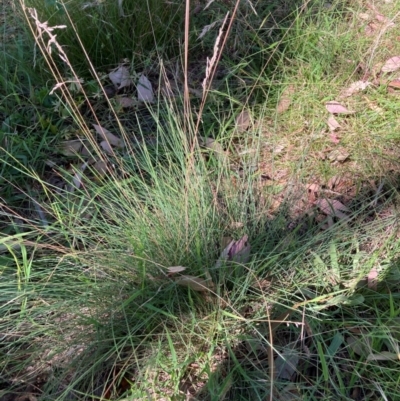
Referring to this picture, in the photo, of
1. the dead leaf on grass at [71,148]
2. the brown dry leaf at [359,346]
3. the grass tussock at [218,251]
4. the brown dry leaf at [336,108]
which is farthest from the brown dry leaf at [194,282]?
the brown dry leaf at [336,108]

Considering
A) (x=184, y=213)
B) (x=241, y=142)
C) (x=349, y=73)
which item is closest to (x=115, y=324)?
(x=184, y=213)

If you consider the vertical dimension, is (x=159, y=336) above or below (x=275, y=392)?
above

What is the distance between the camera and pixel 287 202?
201cm

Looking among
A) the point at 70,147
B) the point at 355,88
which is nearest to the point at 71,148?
the point at 70,147

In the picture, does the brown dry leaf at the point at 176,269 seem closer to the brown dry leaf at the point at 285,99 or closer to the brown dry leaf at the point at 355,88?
the brown dry leaf at the point at 285,99

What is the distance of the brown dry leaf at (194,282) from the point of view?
1.63m

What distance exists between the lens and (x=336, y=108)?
7.88 ft

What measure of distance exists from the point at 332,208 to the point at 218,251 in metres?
0.51

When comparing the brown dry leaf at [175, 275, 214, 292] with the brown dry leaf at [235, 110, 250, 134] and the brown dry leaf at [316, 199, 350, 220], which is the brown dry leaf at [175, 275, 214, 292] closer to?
the brown dry leaf at [316, 199, 350, 220]

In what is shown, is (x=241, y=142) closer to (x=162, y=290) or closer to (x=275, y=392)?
(x=162, y=290)

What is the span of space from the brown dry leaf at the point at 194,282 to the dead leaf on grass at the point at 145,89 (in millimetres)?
1175

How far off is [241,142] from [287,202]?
46cm

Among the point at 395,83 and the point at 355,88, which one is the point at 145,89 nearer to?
the point at 355,88

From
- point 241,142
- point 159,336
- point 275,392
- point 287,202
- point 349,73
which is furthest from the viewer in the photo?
point 349,73
